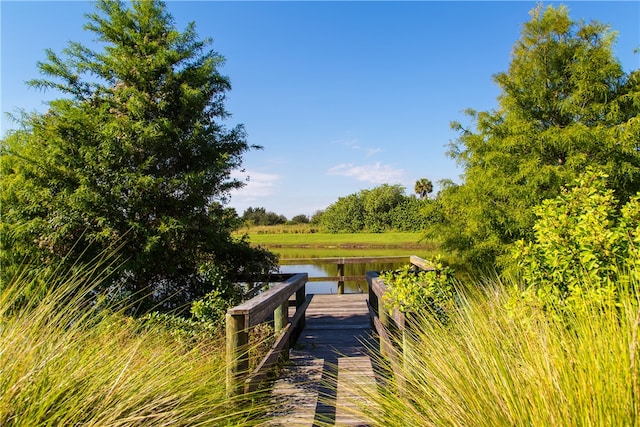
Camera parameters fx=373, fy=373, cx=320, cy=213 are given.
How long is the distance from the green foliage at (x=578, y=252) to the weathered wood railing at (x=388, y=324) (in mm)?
701

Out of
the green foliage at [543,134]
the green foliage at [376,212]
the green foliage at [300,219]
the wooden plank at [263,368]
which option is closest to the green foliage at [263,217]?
the green foliage at [300,219]

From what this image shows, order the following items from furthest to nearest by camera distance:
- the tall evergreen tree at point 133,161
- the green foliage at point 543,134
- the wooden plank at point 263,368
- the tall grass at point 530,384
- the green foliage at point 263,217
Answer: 1. the green foliage at point 263,217
2. the green foliage at point 543,134
3. the tall evergreen tree at point 133,161
4. the wooden plank at point 263,368
5. the tall grass at point 530,384

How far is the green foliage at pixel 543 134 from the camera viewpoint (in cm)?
683

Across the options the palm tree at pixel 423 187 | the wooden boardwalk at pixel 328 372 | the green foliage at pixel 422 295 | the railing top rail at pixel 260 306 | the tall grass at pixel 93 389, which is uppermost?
the palm tree at pixel 423 187

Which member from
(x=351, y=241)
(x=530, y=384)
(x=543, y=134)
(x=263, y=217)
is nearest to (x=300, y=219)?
(x=263, y=217)

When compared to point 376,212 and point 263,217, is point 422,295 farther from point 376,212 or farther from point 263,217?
point 263,217

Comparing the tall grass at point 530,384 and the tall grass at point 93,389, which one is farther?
the tall grass at point 93,389

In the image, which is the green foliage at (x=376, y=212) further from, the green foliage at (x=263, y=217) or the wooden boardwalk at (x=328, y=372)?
the wooden boardwalk at (x=328, y=372)

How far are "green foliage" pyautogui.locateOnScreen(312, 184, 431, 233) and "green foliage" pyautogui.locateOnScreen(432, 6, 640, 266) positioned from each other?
27.8 meters

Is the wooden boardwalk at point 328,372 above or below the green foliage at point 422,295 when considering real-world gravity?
below

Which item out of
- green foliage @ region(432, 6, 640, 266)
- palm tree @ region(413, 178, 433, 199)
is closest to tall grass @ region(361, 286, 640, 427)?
green foliage @ region(432, 6, 640, 266)

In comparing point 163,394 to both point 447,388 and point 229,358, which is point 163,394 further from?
point 447,388

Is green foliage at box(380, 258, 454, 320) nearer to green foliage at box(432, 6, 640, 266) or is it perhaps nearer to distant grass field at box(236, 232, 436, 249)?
green foliage at box(432, 6, 640, 266)

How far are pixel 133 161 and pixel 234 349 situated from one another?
307 cm
